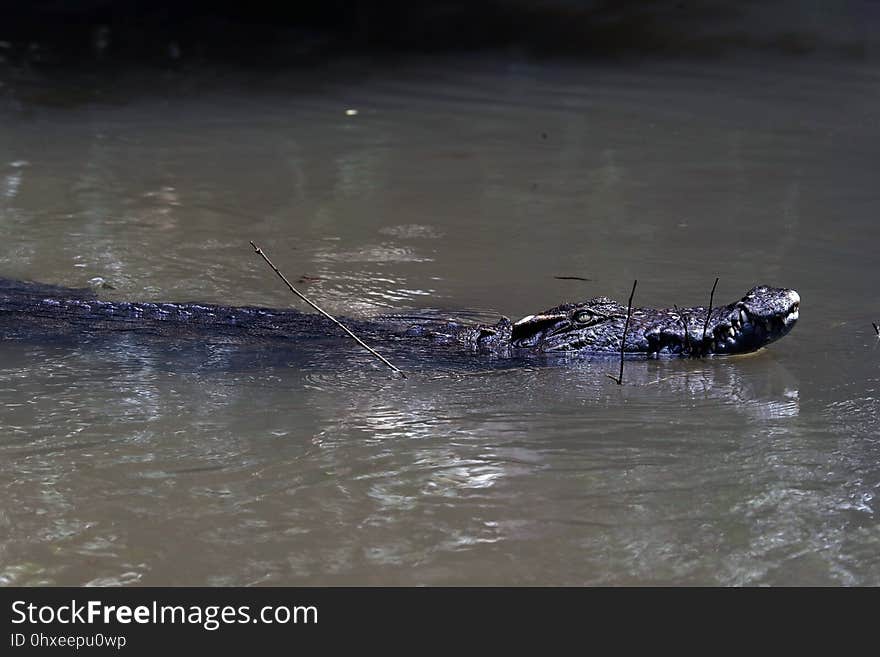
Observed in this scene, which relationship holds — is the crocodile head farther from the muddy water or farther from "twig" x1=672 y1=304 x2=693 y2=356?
the muddy water

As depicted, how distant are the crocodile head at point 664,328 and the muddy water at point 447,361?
0.13 meters

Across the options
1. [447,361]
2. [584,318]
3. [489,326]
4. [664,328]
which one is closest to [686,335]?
[664,328]

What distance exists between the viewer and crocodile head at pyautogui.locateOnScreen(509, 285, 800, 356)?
512cm

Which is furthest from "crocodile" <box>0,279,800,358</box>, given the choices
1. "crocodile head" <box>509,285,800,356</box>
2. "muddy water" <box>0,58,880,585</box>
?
"muddy water" <box>0,58,880,585</box>

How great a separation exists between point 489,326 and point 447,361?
39 centimetres

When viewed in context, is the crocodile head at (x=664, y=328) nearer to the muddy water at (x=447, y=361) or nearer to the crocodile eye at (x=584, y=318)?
Result: the crocodile eye at (x=584, y=318)

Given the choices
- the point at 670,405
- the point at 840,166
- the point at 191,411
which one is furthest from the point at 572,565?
the point at 840,166

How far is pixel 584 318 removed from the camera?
17.6ft

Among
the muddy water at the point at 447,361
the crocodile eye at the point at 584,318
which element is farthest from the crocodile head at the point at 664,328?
the muddy water at the point at 447,361

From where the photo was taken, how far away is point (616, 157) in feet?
31.3

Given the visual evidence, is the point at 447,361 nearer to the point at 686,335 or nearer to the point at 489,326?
the point at 489,326
